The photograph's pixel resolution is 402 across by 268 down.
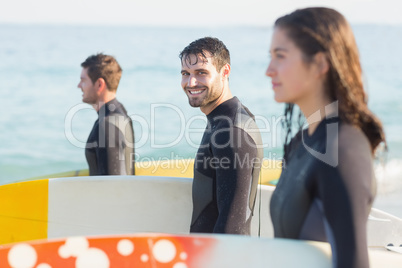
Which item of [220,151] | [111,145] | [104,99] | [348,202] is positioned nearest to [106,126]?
[111,145]

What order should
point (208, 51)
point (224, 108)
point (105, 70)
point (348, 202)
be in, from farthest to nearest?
point (105, 70)
point (208, 51)
point (224, 108)
point (348, 202)

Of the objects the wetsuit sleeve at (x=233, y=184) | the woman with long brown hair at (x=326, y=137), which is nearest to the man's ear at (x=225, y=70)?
the wetsuit sleeve at (x=233, y=184)

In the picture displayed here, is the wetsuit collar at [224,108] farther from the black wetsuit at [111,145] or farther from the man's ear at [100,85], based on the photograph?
the man's ear at [100,85]

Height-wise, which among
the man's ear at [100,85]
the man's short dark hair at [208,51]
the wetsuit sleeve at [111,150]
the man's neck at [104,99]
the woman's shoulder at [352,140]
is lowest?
the wetsuit sleeve at [111,150]

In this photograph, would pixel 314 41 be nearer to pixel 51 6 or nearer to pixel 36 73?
pixel 36 73

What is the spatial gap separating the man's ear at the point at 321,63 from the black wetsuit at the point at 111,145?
2465 mm

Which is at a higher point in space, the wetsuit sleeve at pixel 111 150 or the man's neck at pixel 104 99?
the man's neck at pixel 104 99

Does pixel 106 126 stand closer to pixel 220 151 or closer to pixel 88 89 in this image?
pixel 88 89

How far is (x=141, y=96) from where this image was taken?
1557cm

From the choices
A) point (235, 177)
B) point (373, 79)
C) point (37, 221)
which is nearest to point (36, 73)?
point (373, 79)

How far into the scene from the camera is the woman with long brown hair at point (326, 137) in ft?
4.20

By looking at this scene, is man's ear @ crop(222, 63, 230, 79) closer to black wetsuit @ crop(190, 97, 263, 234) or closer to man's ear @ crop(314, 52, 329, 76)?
black wetsuit @ crop(190, 97, 263, 234)

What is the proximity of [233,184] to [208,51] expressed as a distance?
838 millimetres

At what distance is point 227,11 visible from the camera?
29.7 metres
